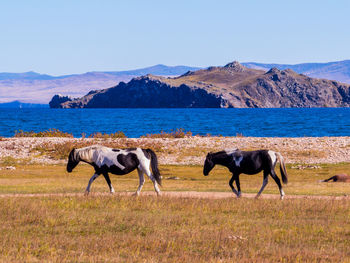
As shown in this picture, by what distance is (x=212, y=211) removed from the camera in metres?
18.7

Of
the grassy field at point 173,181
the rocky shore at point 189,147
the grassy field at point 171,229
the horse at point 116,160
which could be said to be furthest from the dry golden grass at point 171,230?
the rocky shore at point 189,147

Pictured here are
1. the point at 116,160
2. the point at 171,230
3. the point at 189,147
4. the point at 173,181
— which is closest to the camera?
the point at 171,230

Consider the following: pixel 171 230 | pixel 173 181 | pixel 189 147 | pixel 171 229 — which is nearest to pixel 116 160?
pixel 171 229

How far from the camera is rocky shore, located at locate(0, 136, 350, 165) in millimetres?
44656

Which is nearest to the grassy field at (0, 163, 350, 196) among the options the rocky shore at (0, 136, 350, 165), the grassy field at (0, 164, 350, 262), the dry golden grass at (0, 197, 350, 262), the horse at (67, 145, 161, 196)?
the rocky shore at (0, 136, 350, 165)

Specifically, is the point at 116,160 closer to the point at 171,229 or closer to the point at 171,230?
the point at 171,229

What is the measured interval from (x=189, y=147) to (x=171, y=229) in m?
33.5

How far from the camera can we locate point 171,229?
15.6 meters

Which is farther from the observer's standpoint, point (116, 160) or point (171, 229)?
point (116, 160)

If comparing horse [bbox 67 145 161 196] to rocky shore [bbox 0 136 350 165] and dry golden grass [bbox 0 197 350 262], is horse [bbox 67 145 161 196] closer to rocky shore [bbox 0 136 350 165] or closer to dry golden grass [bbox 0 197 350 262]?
dry golden grass [bbox 0 197 350 262]

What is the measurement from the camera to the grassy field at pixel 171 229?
12547mm

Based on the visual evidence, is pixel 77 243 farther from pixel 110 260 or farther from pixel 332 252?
pixel 332 252

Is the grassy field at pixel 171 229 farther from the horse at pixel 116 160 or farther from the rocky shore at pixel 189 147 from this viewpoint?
the rocky shore at pixel 189 147

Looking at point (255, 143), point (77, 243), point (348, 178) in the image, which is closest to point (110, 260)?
point (77, 243)
